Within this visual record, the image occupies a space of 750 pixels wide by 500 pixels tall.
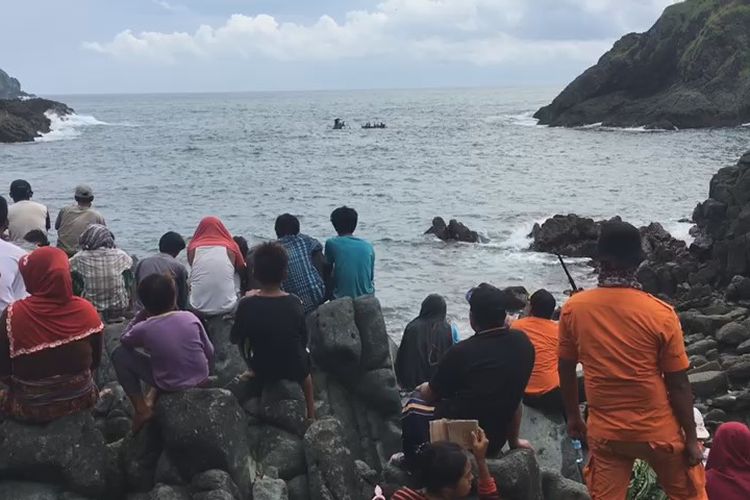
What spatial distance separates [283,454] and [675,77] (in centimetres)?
8395

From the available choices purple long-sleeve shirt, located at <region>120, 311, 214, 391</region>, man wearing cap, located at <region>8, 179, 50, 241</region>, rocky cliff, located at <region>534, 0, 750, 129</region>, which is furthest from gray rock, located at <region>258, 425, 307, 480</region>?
rocky cliff, located at <region>534, 0, 750, 129</region>

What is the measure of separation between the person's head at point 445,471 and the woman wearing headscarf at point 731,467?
196 centimetres

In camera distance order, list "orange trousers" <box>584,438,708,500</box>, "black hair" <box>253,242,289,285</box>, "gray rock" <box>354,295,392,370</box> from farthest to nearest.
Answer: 1. "gray rock" <box>354,295,392,370</box>
2. "black hair" <box>253,242,289,285</box>
3. "orange trousers" <box>584,438,708,500</box>

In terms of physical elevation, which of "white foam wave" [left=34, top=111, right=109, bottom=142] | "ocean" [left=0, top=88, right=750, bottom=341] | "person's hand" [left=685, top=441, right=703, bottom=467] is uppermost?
"person's hand" [left=685, top=441, right=703, bottom=467]

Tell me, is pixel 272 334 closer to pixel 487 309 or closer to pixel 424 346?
pixel 487 309

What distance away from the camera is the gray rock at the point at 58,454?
5711 millimetres

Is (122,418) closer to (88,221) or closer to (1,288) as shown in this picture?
(1,288)

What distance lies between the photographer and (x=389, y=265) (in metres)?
25.5

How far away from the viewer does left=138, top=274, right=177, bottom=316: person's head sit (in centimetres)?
617

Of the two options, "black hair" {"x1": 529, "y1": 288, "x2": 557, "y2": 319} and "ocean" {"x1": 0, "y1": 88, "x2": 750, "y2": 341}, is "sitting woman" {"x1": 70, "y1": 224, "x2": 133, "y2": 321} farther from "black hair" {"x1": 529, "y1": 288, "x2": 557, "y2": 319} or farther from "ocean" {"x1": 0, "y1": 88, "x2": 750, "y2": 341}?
"ocean" {"x1": 0, "y1": 88, "x2": 750, "y2": 341}

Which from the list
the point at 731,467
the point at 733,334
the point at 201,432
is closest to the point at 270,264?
the point at 201,432

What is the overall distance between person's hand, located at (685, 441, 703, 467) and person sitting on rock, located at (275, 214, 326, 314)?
4400 millimetres

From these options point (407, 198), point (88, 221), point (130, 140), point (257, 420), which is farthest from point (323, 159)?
point (257, 420)

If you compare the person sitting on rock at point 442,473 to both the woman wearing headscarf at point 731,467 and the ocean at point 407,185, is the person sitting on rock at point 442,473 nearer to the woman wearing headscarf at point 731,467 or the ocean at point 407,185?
the woman wearing headscarf at point 731,467
